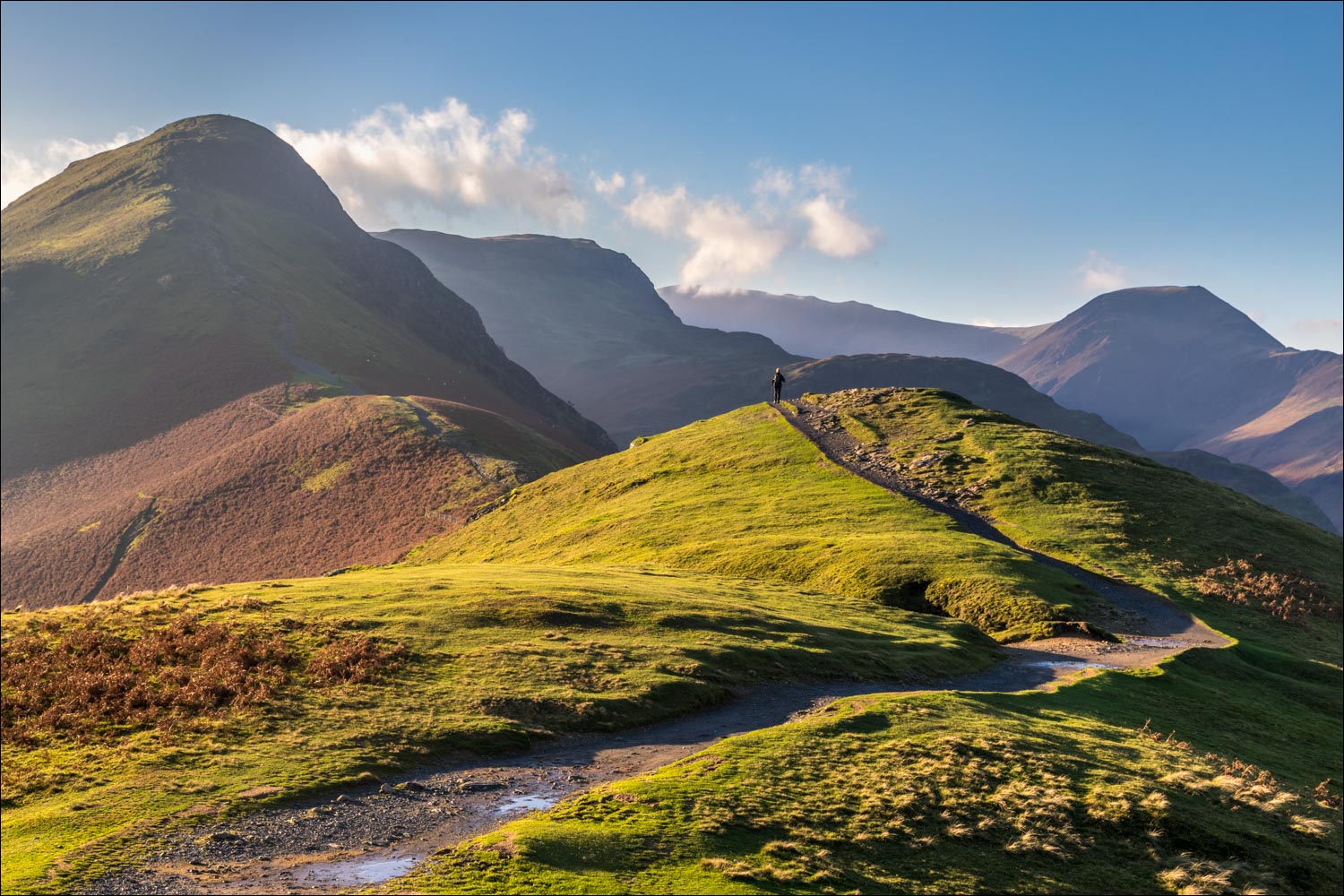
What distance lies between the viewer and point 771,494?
84.4 metres

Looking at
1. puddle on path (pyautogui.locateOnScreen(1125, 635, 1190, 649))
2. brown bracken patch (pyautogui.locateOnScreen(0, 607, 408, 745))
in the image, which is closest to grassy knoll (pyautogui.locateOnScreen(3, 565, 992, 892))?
brown bracken patch (pyautogui.locateOnScreen(0, 607, 408, 745))

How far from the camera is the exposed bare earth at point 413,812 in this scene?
18578 mm

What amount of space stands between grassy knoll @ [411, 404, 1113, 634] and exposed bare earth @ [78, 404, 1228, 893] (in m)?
17.5

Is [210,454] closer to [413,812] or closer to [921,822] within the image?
[413,812]

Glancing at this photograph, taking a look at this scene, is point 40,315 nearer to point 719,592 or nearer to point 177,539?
point 177,539

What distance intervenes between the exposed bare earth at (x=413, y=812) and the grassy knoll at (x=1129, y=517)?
31.4 metres

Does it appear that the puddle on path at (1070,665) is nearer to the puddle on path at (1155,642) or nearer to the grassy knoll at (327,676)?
the grassy knoll at (327,676)

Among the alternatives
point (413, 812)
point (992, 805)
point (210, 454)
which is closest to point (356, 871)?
point (413, 812)

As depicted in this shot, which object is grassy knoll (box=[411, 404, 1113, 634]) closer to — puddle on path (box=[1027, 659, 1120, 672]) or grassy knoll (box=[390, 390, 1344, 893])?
puddle on path (box=[1027, 659, 1120, 672])

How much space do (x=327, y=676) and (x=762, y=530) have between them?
47.0m

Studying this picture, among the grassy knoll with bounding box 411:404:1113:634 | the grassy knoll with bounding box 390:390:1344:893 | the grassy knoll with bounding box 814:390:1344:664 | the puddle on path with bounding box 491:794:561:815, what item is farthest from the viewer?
the grassy knoll with bounding box 814:390:1344:664

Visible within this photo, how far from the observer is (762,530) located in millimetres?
74312

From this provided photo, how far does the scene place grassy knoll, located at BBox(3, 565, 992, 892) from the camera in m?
23.3

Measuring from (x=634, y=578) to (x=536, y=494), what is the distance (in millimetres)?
52243
